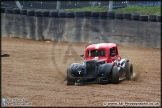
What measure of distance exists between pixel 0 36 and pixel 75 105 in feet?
44.2

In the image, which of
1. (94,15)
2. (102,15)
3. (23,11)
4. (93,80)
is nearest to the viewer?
(93,80)

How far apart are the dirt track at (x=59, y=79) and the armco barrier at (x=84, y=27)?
56cm

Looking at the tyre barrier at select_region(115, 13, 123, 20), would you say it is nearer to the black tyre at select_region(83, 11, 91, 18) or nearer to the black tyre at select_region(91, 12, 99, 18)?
the black tyre at select_region(91, 12, 99, 18)

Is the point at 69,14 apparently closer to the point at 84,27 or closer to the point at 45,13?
the point at 84,27

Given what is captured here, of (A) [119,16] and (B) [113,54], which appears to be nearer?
(B) [113,54]

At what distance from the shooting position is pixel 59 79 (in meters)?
11.8

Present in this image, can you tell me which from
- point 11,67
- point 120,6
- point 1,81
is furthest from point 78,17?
point 1,81

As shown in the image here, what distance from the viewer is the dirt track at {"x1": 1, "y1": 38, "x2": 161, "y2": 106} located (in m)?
8.88

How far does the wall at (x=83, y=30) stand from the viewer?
17848 millimetres

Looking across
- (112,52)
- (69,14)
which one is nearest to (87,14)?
(69,14)

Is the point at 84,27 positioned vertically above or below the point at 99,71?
above

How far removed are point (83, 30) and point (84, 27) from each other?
121 millimetres

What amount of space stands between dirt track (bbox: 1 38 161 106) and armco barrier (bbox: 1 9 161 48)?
56 cm

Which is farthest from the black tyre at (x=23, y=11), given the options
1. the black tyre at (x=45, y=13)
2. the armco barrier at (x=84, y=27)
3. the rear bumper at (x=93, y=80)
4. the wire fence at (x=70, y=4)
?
the rear bumper at (x=93, y=80)
